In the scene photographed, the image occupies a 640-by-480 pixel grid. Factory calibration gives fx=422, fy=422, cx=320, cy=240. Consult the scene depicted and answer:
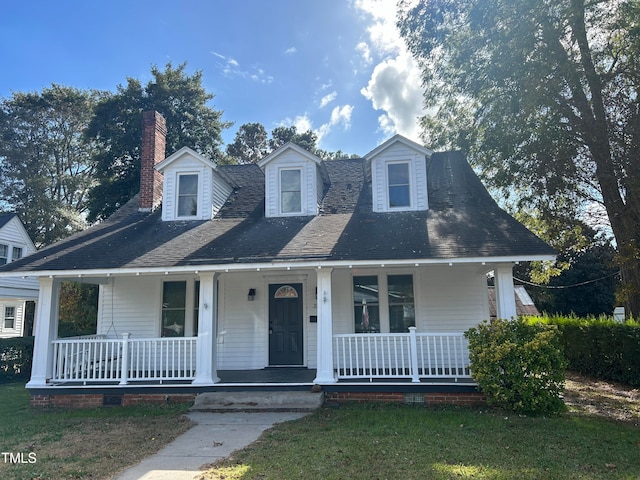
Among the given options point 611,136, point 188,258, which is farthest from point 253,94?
point 611,136

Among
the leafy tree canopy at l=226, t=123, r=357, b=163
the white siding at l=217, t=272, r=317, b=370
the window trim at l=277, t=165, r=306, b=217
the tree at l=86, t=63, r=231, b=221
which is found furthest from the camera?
the leafy tree canopy at l=226, t=123, r=357, b=163

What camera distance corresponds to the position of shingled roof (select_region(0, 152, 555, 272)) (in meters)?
8.65

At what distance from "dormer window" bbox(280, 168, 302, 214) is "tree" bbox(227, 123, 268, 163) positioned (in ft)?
77.3

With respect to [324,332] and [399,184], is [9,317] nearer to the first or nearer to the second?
[324,332]

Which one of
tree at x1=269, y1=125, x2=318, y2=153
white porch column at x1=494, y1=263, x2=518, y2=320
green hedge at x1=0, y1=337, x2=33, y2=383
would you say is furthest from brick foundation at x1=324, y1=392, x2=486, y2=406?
tree at x1=269, y1=125, x2=318, y2=153

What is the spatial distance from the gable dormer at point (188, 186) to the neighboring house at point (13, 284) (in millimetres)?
13224

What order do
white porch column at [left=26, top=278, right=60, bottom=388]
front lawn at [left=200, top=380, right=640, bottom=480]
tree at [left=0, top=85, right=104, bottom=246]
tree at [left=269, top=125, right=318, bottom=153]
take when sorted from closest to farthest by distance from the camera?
front lawn at [left=200, top=380, right=640, bottom=480] → white porch column at [left=26, top=278, right=60, bottom=388] → tree at [left=0, top=85, right=104, bottom=246] → tree at [left=269, top=125, right=318, bottom=153]

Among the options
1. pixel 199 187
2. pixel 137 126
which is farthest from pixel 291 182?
pixel 137 126

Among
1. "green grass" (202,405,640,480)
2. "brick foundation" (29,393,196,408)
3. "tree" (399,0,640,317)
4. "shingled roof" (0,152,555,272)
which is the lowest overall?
"green grass" (202,405,640,480)

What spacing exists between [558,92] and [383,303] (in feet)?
24.2

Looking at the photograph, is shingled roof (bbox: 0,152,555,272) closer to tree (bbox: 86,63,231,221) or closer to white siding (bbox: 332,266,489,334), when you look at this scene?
white siding (bbox: 332,266,489,334)

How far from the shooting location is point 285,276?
10.9 metres

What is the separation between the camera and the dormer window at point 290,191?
11.8 m

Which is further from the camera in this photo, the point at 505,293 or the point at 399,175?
the point at 399,175
